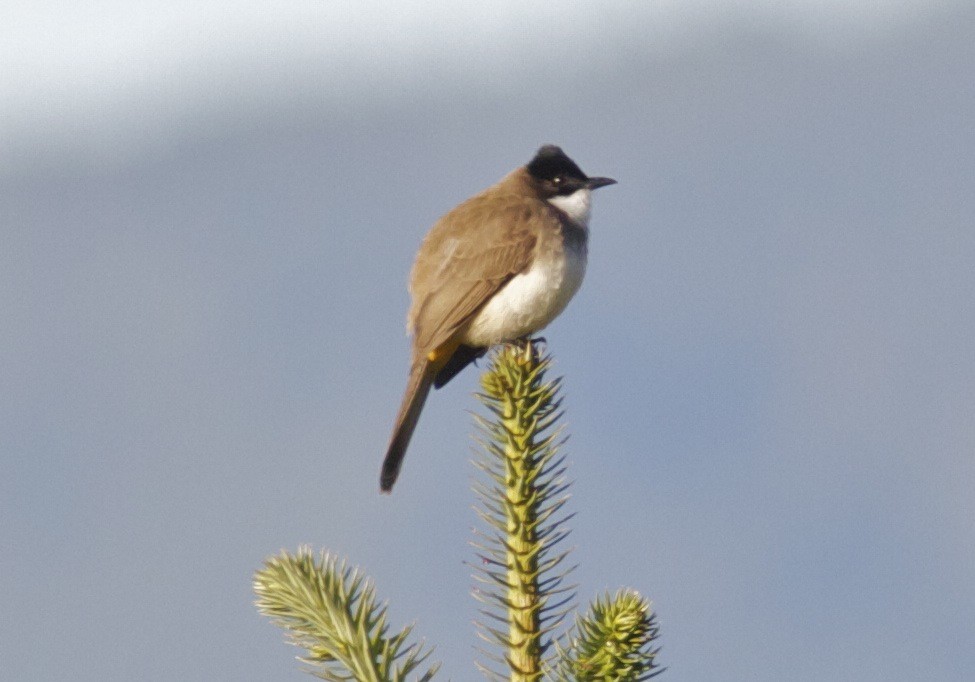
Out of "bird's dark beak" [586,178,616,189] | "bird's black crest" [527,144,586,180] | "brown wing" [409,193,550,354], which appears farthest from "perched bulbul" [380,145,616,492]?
"bird's black crest" [527,144,586,180]

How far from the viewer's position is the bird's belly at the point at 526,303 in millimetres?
8281

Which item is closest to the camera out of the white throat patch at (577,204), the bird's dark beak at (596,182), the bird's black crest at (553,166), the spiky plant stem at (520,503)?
the spiky plant stem at (520,503)

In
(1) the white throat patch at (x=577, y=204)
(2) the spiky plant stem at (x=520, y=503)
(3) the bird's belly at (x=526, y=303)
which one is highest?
(1) the white throat patch at (x=577, y=204)

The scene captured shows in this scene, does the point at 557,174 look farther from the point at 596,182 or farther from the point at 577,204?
the point at 577,204

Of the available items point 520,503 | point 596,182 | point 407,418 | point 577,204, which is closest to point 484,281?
point 407,418

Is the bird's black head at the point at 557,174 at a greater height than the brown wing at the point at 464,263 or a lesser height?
greater

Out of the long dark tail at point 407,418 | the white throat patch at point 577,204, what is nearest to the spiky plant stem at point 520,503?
the long dark tail at point 407,418

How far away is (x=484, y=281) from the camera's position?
27.4 ft

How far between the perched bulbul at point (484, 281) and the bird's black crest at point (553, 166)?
2.45ft

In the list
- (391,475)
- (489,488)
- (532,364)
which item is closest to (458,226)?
(391,475)

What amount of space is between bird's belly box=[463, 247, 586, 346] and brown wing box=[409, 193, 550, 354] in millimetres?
49

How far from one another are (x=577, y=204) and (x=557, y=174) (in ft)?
1.21

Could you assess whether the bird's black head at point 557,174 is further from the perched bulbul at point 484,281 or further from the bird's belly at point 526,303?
the bird's belly at point 526,303

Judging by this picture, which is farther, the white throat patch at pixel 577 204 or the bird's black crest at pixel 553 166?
the bird's black crest at pixel 553 166
